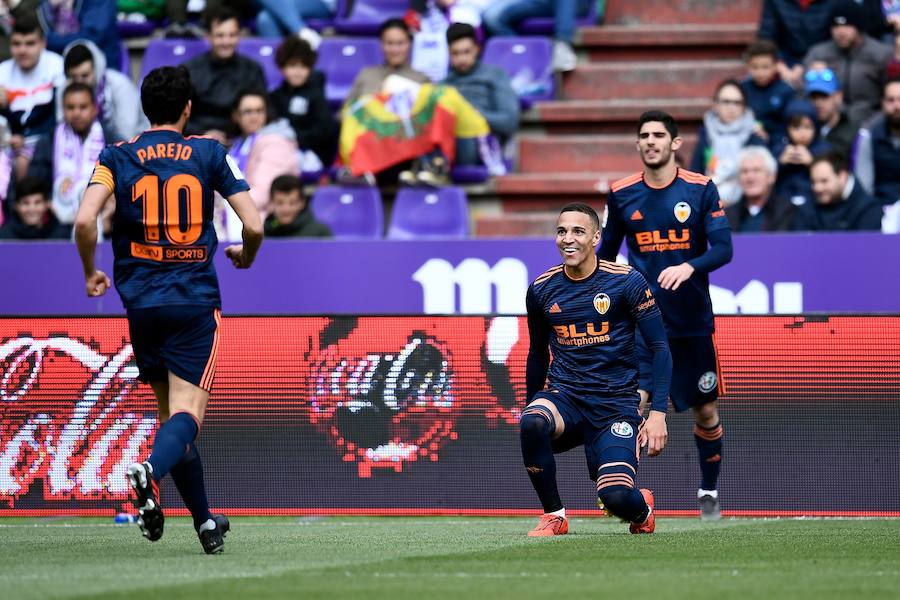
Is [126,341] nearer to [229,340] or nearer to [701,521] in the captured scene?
[229,340]

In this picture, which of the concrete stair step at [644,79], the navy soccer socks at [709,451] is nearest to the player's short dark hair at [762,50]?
the concrete stair step at [644,79]

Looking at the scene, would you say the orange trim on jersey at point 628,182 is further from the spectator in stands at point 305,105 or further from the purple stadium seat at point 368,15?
the purple stadium seat at point 368,15

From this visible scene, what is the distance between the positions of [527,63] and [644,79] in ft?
3.98

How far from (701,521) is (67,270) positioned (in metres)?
5.78

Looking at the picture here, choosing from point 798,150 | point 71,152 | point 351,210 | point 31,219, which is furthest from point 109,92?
point 798,150

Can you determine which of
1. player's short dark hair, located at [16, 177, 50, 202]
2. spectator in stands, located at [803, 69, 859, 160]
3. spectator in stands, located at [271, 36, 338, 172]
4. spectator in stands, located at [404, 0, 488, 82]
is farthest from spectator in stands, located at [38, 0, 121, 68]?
spectator in stands, located at [803, 69, 859, 160]

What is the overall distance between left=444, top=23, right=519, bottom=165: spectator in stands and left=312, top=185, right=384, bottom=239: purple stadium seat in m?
0.94

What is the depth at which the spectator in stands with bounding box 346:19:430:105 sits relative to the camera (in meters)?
14.4

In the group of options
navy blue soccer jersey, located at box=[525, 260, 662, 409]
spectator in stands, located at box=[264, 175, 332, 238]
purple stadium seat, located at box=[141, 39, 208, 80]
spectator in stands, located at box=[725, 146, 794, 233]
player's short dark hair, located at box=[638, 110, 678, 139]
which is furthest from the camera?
purple stadium seat, located at box=[141, 39, 208, 80]

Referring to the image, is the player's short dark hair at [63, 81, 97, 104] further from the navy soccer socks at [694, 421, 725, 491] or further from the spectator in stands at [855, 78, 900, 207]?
the navy soccer socks at [694, 421, 725, 491]

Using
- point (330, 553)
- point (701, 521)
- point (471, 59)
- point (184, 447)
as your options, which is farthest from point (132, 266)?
point (471, 59)

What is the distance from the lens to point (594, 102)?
15.1 m

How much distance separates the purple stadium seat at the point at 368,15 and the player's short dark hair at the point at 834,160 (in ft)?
18.1

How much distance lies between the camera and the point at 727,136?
43.0ft
